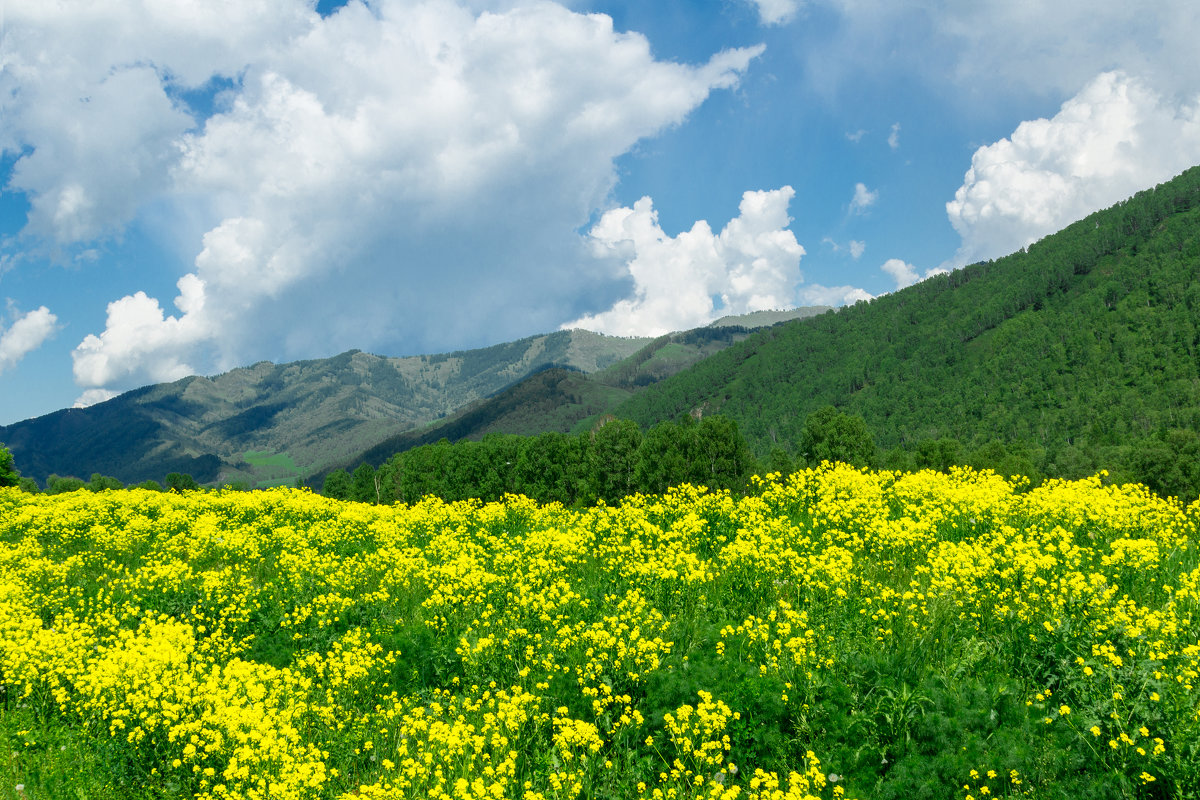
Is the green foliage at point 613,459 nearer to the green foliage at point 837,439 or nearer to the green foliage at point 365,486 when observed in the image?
the green foliage at point 837,439

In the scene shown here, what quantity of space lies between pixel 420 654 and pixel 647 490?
5059cm

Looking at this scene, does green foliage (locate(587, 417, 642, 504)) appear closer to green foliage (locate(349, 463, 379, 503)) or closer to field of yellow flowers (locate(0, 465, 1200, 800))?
green foliage (locate(349, 463, 379, 503))

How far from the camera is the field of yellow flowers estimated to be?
21.3ft

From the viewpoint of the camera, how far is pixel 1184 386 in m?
192

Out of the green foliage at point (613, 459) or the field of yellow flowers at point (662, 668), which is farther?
the green foliage at point (613, 459)

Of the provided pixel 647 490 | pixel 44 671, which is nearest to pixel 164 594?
pixel 44 671

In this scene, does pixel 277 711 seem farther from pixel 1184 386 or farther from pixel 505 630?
pixel 1184 386

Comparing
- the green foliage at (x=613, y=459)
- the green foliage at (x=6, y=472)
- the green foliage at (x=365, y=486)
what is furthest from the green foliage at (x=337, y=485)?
the green foliage at (x=6, y=472)

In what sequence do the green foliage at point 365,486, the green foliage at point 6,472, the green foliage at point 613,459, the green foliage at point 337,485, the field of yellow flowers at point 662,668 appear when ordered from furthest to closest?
1. the green foliage at point 337,485
2. the green foliage at point 365,486
3. the green foliage at point 613,459
4. the green foliage at point 6,472
5. the field of yellow flowers at point 662,668

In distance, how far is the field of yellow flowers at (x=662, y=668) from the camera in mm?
6500

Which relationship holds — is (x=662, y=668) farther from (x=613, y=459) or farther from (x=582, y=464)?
(x=582, y=464)

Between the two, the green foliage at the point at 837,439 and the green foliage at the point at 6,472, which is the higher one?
the green foliage at the point at 6,472

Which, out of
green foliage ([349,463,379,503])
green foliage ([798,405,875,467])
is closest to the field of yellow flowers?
green foliage ([798,405,875,467])

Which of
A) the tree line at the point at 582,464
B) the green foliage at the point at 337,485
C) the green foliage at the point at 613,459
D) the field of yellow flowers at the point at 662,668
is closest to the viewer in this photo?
the field of yellow flowers at the point at 662,668
